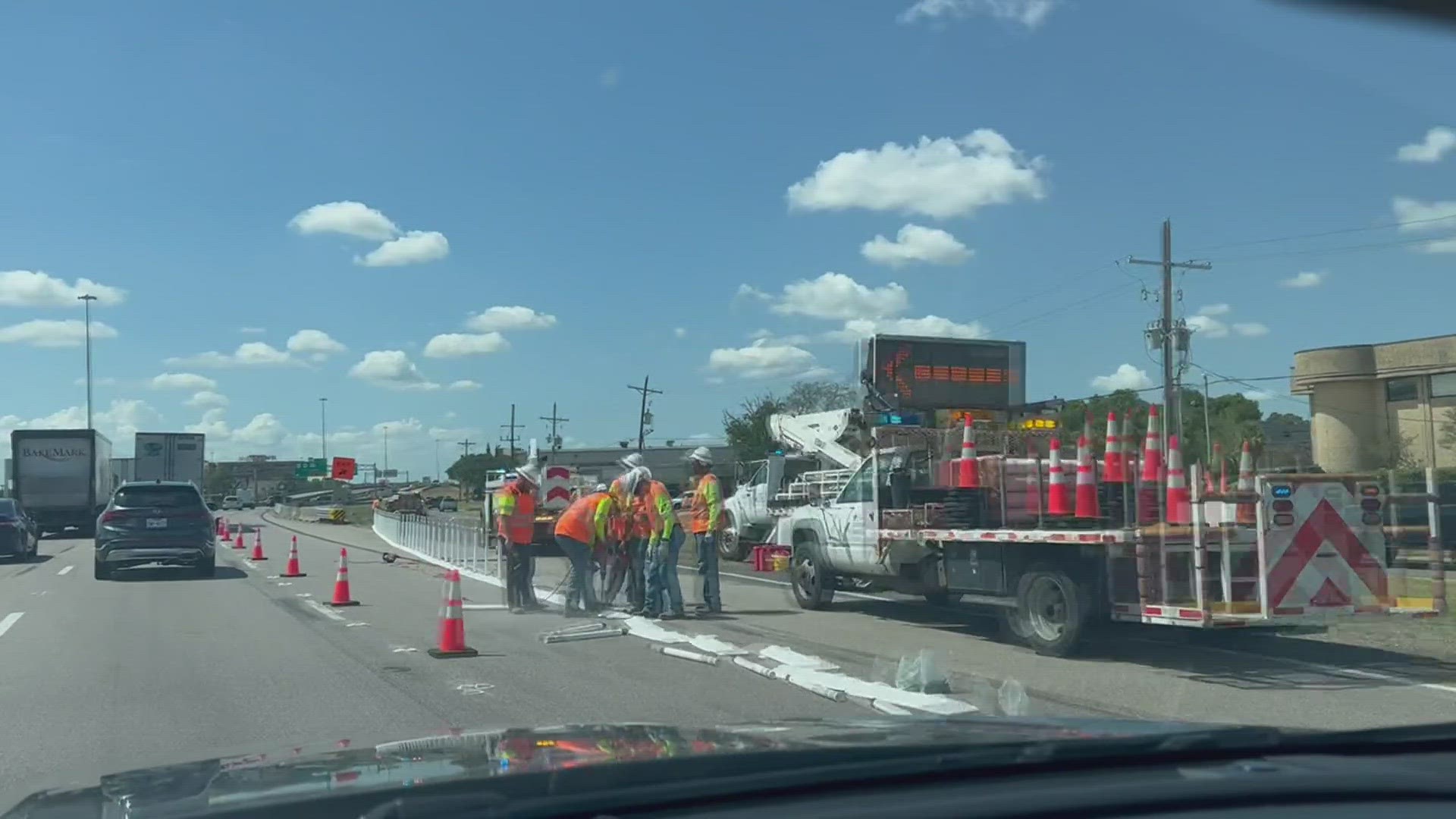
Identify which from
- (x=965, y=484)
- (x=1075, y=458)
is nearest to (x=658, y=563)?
(x=965, y=484)

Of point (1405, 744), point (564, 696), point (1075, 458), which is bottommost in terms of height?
point (564, 696)

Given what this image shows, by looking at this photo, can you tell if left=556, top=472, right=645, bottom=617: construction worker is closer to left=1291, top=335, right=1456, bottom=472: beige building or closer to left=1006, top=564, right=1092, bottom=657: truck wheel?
left=1006, top=564, right=1092, bottom=657: truck wheel

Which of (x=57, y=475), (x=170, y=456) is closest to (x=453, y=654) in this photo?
(x=57, y=475)

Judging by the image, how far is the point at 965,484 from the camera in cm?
1260

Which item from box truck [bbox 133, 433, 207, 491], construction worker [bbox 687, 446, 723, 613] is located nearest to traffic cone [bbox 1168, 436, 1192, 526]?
construction worker [bbox 687, 446, 723, 613]

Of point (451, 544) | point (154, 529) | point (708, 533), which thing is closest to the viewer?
point (708, 533)

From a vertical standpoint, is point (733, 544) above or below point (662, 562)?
below

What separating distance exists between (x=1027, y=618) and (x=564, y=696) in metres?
4.40

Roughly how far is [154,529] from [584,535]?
9.93 metres

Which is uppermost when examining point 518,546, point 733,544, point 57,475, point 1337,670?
point 57,475

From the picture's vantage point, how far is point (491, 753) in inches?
144

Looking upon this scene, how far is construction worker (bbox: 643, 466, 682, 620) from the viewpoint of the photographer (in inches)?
582

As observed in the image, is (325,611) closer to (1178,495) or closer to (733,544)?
(1178,495)

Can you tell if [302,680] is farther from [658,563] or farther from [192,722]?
[658,563]
